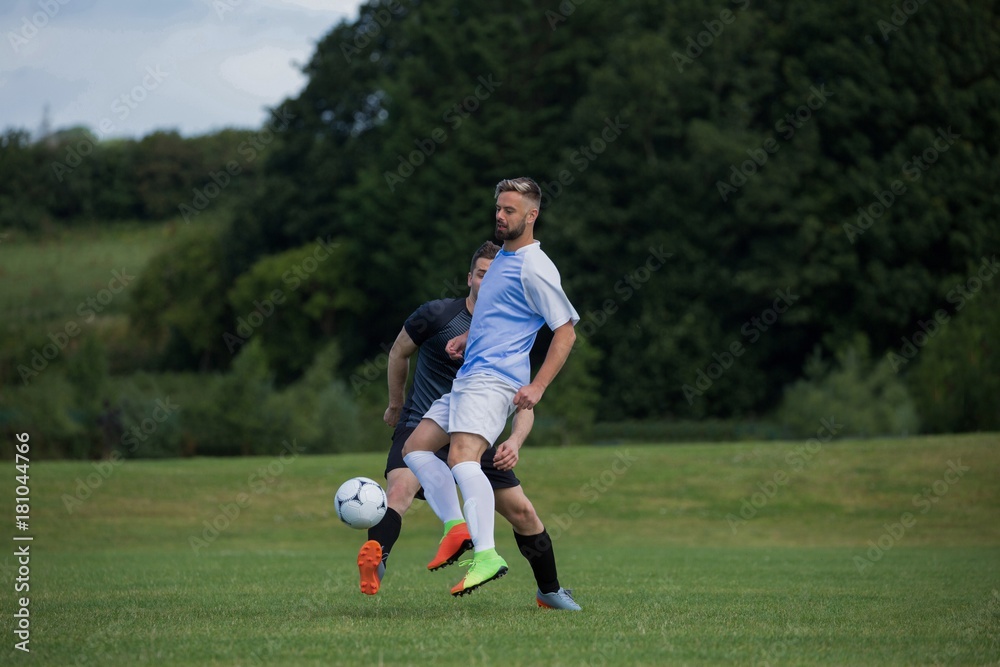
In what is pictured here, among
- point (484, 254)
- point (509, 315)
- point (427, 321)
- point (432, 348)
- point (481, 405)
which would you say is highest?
point (484, 254)

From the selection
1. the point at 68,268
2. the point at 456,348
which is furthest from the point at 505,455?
the point at 68,268

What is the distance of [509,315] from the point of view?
7188mm

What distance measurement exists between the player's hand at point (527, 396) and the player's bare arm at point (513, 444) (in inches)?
6.5

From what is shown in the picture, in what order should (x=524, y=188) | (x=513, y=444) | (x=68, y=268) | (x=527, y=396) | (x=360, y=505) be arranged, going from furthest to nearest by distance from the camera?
(x=68, y=268) → (x=360, y=505) → (x=524, y=188) → (x=513, y=444) → (x=527, y=396)

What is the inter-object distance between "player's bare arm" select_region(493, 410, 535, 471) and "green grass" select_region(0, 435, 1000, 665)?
0.91 meters

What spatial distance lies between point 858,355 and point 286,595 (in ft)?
119

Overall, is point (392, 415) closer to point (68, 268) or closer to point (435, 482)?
point (435, 482)

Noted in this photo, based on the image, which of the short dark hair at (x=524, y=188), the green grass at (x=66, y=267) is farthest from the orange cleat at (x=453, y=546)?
the green grass at (x=66, y=267)

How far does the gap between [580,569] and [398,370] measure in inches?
218

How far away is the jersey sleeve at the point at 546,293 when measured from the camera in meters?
6.98

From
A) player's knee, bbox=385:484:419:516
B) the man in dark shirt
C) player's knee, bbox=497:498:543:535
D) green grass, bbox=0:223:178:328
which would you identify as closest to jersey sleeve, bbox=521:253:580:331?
the man in dark shirt

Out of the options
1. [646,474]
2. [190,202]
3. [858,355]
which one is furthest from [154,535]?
[190,202]

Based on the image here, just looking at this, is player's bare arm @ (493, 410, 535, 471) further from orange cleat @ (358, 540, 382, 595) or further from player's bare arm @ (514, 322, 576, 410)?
orange cleat @ (358, 540, 382, 595)

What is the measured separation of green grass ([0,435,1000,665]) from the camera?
5.93 m
